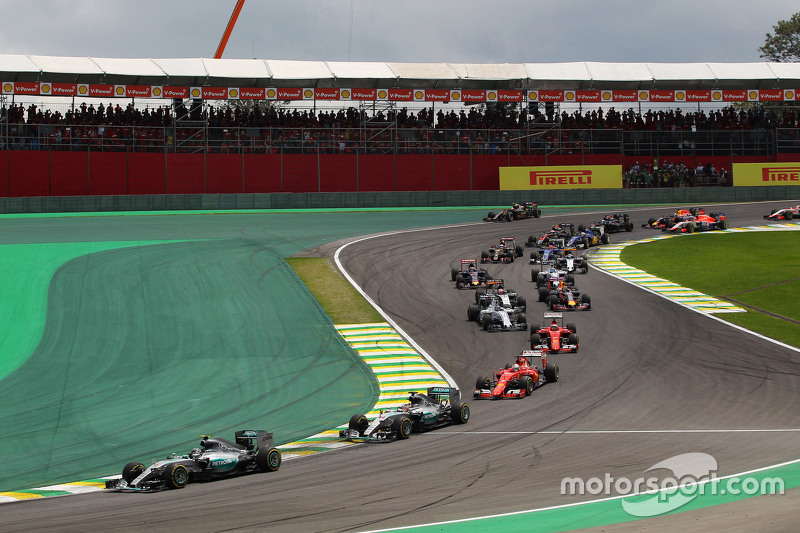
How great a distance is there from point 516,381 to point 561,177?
40966mm

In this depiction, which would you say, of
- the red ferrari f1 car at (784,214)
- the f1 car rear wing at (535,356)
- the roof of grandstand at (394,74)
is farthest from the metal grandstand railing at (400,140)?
the f1 car rear wing at (535,356)

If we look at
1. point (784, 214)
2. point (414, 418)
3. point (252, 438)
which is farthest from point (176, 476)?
point (784, 214)

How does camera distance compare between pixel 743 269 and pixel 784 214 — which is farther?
pixel 784 214

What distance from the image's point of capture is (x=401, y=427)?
1839 centimetres

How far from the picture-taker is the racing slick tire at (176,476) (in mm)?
15055

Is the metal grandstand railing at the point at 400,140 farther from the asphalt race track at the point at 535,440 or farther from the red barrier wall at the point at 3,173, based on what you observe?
the asphalt race track at the point at 535,440

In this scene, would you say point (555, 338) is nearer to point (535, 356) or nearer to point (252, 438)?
point (535, 356)

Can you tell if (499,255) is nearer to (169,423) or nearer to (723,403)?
(723,403)

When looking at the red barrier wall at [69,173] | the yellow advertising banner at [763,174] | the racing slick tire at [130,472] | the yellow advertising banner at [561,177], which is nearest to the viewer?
the racing slick tire at [130,472]

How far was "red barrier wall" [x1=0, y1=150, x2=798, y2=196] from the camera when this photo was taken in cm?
5558

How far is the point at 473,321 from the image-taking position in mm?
31062

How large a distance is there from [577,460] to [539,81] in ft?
176

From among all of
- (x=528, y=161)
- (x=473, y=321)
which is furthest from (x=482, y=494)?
(x=528, y=161)

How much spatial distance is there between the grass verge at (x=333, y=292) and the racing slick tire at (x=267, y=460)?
564 inches
